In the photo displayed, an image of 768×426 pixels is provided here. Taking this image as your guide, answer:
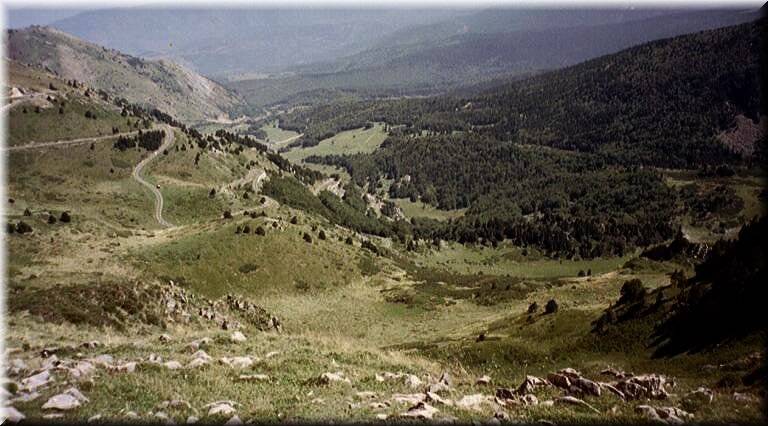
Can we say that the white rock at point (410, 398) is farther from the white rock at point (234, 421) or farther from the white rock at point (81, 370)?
the white rock at point (81, 370)

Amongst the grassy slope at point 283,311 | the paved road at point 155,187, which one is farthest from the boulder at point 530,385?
the paved road at point 155,187

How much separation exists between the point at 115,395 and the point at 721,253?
63.2 m

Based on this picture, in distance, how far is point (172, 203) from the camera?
154250 millimetres

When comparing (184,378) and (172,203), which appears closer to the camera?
(184,378)

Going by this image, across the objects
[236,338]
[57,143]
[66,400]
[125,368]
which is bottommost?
[236,338]

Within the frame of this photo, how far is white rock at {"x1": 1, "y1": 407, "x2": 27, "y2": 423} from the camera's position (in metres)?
19.9

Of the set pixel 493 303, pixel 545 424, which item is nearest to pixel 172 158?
pixel 493 303

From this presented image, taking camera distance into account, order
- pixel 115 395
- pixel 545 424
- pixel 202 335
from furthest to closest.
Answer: pixel 202 335, pixel 115 395, pixel 545 424

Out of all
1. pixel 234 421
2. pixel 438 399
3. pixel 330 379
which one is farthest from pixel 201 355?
pixel 438 399

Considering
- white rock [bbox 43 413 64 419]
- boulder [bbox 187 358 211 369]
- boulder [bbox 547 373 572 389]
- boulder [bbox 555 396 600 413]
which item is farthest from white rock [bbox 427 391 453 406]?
white rock [bbox 43 413 64 419]

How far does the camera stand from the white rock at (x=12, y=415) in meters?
19.9

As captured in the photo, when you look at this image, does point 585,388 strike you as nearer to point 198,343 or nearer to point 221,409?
point 221,409

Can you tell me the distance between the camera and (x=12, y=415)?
20.3 m

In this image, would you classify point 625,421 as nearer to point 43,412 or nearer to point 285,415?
point 285,415
